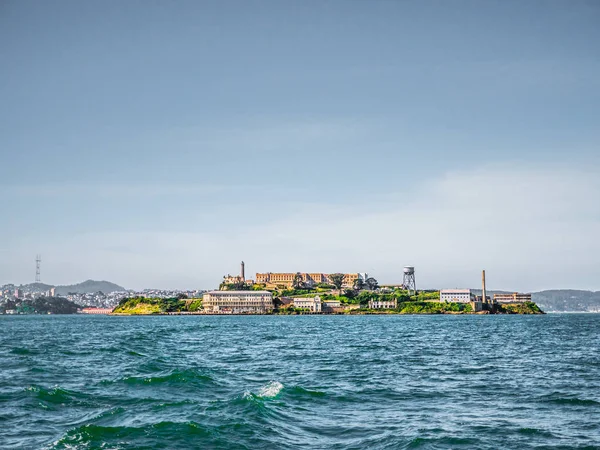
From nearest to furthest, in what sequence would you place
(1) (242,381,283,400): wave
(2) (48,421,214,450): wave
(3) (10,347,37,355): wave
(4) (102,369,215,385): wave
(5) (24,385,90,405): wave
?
(2) (48,421,214,450): wave
(5) (24,385,90,405): wave
(1) (242,381,283,400): wave
(4) (102,369,215,385): wave
(3) (10,347,37,355): wave

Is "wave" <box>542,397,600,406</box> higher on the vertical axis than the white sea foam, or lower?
lower

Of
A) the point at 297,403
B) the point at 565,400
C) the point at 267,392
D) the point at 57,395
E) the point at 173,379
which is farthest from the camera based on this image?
the point at 173,379

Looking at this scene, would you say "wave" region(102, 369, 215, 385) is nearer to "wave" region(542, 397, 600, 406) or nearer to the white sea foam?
the white sea foam

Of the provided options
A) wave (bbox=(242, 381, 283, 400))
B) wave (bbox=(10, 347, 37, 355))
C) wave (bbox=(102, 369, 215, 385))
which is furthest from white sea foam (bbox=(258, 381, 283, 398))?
wave (bbox=(10, 347, 37, 355))

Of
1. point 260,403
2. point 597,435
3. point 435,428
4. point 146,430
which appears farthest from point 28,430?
point 597,435

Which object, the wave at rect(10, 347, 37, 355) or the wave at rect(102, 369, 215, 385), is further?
the wave at rect(10, 347, 37, 355)

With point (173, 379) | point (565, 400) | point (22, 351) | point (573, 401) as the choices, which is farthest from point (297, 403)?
point (22, 351)

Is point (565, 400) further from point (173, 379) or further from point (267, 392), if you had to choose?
point (173, 379)

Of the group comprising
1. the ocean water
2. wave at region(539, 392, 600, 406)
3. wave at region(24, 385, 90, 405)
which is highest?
wave at region(24, 385, 90, 405)

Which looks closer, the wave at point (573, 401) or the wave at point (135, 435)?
the wave at point (135, 435)

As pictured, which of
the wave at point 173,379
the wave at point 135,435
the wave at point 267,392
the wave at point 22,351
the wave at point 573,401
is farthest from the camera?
the wave at point 22,351

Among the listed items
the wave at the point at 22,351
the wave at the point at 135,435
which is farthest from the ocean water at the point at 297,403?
the wave at the point at 22,351

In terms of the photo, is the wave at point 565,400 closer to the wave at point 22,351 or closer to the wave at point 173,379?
the wave at point 173,379

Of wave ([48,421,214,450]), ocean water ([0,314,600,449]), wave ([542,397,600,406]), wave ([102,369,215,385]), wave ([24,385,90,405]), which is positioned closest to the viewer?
wave ([48,421,214,450])
